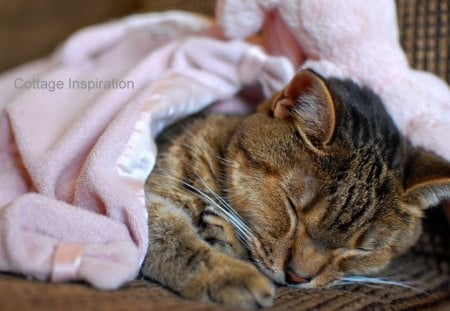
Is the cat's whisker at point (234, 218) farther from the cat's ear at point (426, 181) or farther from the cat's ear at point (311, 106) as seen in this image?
the cat's ear at point (426, 181)

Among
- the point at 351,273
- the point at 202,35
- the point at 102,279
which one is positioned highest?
the point at 202,35

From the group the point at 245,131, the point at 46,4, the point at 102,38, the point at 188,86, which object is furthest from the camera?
the point at 46,4

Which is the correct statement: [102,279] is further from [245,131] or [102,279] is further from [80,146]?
[245,131]

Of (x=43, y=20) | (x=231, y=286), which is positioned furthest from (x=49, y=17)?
(x=231, y=286)

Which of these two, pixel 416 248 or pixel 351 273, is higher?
pixel 351 273

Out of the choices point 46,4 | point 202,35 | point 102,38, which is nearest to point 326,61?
point 202,35

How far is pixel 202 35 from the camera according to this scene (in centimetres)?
162

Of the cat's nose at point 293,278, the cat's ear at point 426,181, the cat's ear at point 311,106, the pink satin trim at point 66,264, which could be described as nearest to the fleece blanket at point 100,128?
the pink satin trim at point 66,264

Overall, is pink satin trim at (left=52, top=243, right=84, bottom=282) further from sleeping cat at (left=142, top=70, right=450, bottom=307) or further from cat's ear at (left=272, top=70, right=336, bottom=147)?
cat's ear at (left=272, top=70, right=336, bottom=147)

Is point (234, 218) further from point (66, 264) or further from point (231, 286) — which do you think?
point (66, 264)

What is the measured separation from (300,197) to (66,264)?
1.66 feet

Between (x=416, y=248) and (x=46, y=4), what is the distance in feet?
6.12

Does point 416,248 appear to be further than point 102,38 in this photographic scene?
No

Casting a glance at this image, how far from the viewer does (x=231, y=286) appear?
93 cm
